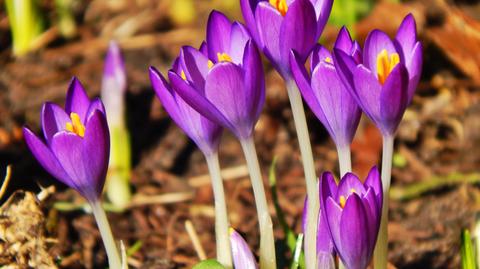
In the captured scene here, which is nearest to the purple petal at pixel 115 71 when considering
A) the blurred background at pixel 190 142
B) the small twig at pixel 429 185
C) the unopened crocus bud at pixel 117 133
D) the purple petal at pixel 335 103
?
the unopened crocus bud at pixel 117 133

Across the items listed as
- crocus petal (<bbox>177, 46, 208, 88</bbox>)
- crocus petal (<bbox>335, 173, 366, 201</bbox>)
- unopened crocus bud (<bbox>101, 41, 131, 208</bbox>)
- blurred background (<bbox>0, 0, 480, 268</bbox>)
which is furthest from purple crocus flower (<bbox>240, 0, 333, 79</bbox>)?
unopened crocus bud (<bbox>101, 41, 131, 208</bbox>)

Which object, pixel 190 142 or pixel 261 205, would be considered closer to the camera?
pixel 261 205

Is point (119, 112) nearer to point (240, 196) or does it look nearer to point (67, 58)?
point (240, 196)

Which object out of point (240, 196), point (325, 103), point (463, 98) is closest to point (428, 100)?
point (463, 98)

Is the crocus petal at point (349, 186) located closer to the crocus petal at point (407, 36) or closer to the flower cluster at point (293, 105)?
the flower cluster at point (293, 105)

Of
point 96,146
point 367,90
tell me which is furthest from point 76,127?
point 367,90

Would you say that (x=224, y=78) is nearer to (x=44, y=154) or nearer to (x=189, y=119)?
(x=189, y=119)
